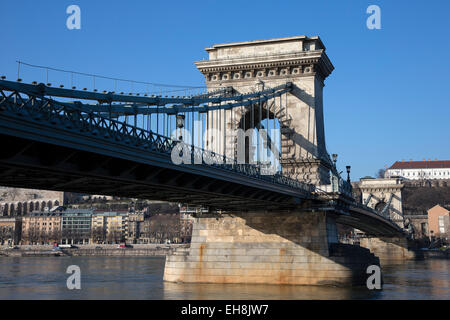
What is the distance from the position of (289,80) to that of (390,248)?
6001 centimetres

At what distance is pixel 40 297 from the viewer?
126 ft

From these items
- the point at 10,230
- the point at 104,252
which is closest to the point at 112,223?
the point at 10,230

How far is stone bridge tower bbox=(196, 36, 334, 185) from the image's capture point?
4831cm

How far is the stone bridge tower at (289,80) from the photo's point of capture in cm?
4831

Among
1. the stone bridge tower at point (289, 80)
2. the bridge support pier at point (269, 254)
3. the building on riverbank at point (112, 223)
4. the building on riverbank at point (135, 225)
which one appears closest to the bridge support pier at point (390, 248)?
the stone bridge tower at point (289, 80)

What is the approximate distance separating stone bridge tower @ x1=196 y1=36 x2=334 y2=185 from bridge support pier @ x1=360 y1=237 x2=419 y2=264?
54187 millimetres

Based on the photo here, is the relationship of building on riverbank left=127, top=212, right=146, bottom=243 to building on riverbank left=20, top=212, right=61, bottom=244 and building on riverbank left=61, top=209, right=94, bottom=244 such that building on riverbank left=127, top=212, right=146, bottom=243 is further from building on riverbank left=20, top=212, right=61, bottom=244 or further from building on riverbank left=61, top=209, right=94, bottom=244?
building on riverbank left=20, top=212, right=61, bottom=244

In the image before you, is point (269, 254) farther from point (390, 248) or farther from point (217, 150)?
point (390, 248)

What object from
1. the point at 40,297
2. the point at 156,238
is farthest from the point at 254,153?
the point at 156,238

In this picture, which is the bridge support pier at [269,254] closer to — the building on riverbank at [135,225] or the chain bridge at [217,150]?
the chain bridge at [217,150]

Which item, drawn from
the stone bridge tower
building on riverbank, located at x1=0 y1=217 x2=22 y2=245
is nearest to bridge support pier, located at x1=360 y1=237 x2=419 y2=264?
the stone bridge tower

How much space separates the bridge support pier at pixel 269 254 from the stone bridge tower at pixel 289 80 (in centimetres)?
555
